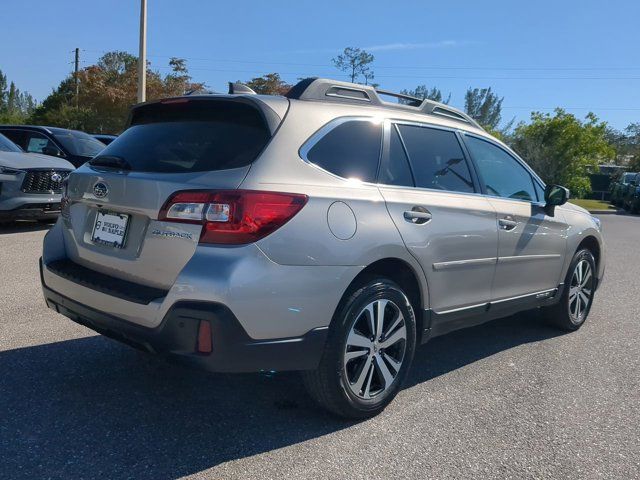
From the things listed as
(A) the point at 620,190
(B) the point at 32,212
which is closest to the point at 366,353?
Result: (B) the point at 32,212

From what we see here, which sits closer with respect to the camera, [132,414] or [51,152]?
[132,414]

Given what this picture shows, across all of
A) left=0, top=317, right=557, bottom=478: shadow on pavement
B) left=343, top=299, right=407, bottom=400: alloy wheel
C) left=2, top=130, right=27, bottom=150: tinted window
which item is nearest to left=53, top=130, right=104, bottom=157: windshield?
left=2, top=130, right=27, bottom=150: tinted window

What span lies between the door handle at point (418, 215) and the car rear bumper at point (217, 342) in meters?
0.89

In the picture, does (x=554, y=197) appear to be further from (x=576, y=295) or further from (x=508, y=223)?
(x=576, y=295)

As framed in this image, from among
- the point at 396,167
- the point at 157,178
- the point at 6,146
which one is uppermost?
the point at 396,167

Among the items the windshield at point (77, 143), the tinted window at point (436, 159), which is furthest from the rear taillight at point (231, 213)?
the windshield at point (77, 143)

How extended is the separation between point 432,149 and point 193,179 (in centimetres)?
180

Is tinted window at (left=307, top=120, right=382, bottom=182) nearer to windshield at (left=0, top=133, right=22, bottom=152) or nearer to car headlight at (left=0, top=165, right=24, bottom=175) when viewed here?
car headlight at (left=0, top=165, right=24, bottom=175)

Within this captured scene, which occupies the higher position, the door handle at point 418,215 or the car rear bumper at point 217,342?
the door handle at point 418,215

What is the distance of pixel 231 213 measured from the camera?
2.77 m

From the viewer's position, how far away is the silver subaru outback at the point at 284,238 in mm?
2770

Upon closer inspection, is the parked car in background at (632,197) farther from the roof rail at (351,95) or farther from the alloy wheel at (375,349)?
the alloy wheel at (375,349)

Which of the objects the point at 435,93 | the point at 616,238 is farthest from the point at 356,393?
the point at 435,93

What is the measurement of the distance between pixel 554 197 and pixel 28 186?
7602 millimetres
